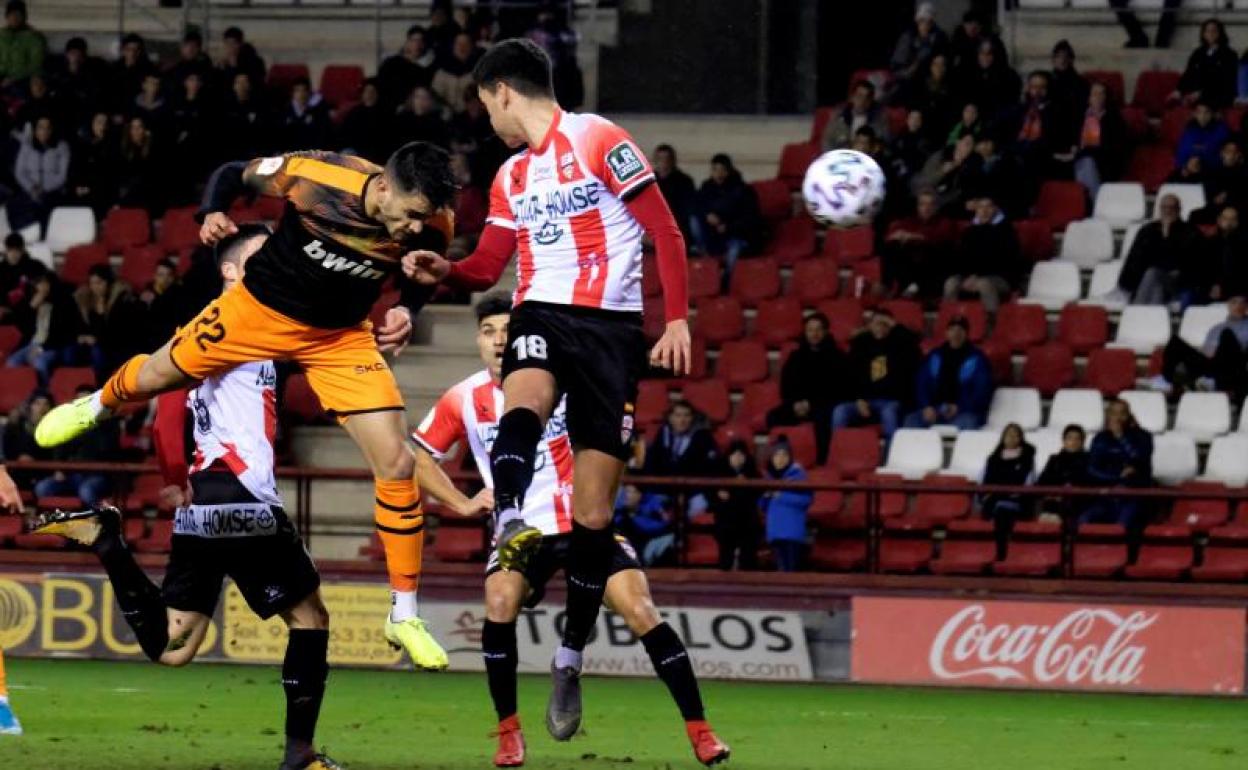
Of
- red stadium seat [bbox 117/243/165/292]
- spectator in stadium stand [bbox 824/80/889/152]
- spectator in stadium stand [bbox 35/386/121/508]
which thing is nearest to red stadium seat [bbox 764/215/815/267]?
spectator in stadium stand [bbox 824/80/889/152]

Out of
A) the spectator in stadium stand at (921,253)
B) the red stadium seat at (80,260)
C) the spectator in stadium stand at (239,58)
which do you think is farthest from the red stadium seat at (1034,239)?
the red stadium seat at (80,260)

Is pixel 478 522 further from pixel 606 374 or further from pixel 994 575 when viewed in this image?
pixel 606 374

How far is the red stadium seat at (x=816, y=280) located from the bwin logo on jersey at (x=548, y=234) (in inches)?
432

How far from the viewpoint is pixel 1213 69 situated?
67.2ft

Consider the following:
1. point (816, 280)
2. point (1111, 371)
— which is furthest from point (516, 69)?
point (816, 280)

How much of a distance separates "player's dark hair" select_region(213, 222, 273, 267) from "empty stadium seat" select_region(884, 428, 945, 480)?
8.95 metres

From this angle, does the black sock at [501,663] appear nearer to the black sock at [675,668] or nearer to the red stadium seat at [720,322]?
the black sock at [675,668]

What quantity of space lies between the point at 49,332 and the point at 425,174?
41.4 ft

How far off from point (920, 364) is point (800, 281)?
6.52ft

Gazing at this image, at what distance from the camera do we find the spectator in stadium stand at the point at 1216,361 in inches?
703

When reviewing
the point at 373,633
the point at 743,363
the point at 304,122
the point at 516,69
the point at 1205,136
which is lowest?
the point at 373,633

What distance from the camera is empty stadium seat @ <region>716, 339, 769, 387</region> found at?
1934 cm

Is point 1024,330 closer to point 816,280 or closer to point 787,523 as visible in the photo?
point 816,280

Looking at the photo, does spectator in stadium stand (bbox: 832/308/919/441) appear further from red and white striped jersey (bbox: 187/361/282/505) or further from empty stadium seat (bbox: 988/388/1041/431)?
red and white striped jersey (bbox: 187/361/282/505)
